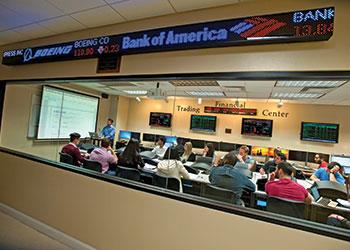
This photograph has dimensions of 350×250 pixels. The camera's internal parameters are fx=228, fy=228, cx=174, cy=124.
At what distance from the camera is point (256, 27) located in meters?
1.77

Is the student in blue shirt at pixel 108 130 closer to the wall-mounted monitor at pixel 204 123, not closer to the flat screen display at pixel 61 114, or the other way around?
the flat screen display at pixel 61 114

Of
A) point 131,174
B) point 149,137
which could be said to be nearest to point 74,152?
point 131,174

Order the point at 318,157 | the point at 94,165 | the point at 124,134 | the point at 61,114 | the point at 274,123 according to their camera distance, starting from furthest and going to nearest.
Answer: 1. the point at 274,123
2. the point at 124,134
3. the point at 318,157
4. the point at 61,114
5. the point at 94,165

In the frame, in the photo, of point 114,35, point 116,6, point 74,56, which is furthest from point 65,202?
point 116,6

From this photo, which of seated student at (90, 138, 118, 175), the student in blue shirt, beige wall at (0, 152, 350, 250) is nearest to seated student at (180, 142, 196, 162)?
seated student at (90, 138, 118, 175)

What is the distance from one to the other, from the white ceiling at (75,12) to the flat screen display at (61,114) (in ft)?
4.98

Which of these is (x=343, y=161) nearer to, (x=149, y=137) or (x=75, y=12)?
(x=149, y=137)

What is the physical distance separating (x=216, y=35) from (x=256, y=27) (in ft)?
1.05

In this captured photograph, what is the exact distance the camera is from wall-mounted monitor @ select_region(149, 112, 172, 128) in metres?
5.29

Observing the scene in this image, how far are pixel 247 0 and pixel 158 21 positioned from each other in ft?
2.91

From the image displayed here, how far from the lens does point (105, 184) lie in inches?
94.7

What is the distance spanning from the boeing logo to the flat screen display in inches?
42.3

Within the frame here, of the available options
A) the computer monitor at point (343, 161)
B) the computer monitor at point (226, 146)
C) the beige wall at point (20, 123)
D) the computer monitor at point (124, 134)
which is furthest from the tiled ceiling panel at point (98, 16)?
the computer monitor at point (343, 161)

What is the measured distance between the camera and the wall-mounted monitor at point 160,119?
5.29 m
